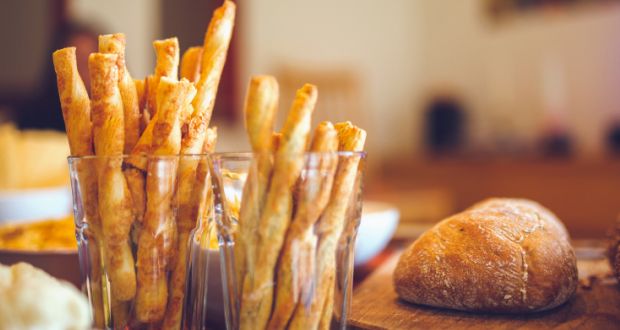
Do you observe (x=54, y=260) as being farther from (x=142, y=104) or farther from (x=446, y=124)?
(x=446, y=124)

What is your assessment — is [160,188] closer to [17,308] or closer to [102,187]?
[102,187]

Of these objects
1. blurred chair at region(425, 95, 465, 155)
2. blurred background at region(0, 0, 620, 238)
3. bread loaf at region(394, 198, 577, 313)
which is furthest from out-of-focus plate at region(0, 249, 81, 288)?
blurred chair at region(425, 95, 465, 155)

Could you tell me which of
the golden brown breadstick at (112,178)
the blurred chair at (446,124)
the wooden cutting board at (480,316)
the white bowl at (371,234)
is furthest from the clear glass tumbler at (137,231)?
the blurred chair at (446,124)

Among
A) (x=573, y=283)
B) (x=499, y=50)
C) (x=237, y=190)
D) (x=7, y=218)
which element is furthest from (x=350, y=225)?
(x=499, y=50)

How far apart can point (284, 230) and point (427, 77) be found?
4565 millimetres

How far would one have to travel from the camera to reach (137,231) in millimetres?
523

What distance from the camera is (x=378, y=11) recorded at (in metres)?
4.61

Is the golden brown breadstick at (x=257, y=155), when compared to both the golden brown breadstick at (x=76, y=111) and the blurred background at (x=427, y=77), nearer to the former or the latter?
the golden brown breadstick at (x=76, y=111)

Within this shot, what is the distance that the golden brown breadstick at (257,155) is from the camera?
47cm

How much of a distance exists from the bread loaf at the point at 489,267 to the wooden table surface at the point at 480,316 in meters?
0.01

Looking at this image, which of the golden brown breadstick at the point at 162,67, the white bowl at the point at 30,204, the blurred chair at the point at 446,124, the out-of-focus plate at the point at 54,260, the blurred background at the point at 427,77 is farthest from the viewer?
the blurred chair at the point at 446,124

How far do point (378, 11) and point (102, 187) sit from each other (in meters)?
4.34

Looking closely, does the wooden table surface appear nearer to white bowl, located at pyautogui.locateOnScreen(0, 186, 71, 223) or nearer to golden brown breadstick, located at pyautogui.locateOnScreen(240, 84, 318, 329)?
golden brown breadstick, located at pyautogui.locateOnScreen(240, 84, 318, 329)

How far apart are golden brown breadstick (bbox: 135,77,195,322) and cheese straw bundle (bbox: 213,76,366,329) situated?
0.17 feet
